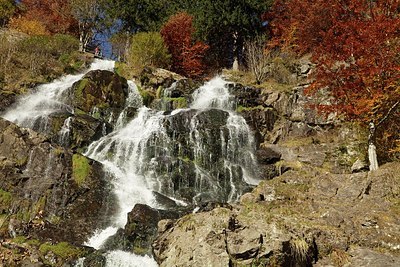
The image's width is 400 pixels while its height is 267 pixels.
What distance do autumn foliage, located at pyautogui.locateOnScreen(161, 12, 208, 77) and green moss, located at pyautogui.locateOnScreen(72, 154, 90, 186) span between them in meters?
19.9

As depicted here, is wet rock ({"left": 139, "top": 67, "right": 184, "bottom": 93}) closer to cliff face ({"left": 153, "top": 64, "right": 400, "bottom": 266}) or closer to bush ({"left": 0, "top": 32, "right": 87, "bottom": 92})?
bush ({"left": 0, "top": 32, "right": 87, "bottom": 92})

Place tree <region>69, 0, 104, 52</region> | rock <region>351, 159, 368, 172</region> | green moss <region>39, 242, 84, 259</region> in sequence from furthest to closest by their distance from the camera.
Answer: tree <region>69, 0, 104, 52</region> < rock <region>351, 159, 368, 172</region> < green moss <region>39, 242, 84, 259</region>

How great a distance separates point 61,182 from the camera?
49.0 feet

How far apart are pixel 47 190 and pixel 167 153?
5.62 metres

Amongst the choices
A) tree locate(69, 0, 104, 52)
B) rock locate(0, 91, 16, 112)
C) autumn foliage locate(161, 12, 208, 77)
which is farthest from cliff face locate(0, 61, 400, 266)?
tree locate(69, 0, 104, 52)

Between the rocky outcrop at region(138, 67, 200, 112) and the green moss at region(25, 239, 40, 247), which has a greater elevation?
the rocky outcrop at region(138, 67, 200, 112)

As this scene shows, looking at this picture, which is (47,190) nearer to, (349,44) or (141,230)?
(141,230)

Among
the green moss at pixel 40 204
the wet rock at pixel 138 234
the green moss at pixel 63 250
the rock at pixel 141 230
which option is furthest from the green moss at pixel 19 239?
the rock at pixel 141 230

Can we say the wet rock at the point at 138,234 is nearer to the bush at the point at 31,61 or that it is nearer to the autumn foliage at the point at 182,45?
the bush at the point at 31,61

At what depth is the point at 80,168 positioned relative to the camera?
15484 millimetres

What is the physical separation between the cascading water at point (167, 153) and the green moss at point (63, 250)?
4.03 feet

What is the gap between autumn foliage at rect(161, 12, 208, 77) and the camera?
34.5m

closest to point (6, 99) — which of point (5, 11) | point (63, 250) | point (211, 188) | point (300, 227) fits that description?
point (211, 188)

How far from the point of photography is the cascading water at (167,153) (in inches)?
620
